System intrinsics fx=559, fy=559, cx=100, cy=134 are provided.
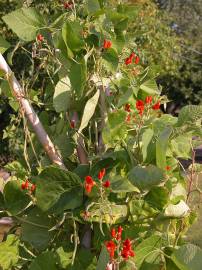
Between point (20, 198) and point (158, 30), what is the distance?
13779mm

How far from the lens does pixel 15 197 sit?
6.44ft

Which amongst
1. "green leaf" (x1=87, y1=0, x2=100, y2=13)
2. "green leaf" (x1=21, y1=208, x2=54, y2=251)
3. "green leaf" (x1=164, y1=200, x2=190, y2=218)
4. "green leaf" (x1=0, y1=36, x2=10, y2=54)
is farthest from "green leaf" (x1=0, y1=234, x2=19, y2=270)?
"green leaf" (x1=87, y1=0, x2=100, y2=13)

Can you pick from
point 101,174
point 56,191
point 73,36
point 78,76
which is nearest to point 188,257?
point 101,174

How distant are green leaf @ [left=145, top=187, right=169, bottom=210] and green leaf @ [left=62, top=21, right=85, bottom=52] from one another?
538 millimetres

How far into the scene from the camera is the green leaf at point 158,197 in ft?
5.82

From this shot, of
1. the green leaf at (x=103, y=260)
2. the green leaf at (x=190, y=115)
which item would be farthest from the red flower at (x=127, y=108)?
the green leaf at (x=103, y=260)

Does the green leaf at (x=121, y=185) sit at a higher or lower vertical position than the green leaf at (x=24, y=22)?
lower

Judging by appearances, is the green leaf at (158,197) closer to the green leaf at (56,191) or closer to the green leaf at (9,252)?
the green leaf at (56,191)

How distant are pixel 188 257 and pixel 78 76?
2.24ft

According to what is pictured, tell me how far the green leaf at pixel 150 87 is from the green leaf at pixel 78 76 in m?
0.28

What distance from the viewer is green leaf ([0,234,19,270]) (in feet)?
6.37

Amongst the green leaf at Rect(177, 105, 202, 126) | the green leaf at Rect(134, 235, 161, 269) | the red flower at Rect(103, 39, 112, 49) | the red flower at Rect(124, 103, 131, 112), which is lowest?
the green leaf at Rect(134, 235, 161, 269)

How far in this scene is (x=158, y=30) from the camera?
50.1ft

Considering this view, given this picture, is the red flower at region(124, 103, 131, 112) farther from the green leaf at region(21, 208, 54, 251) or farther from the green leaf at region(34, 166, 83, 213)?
the green leaf at region(21, 208, 54, 251)
